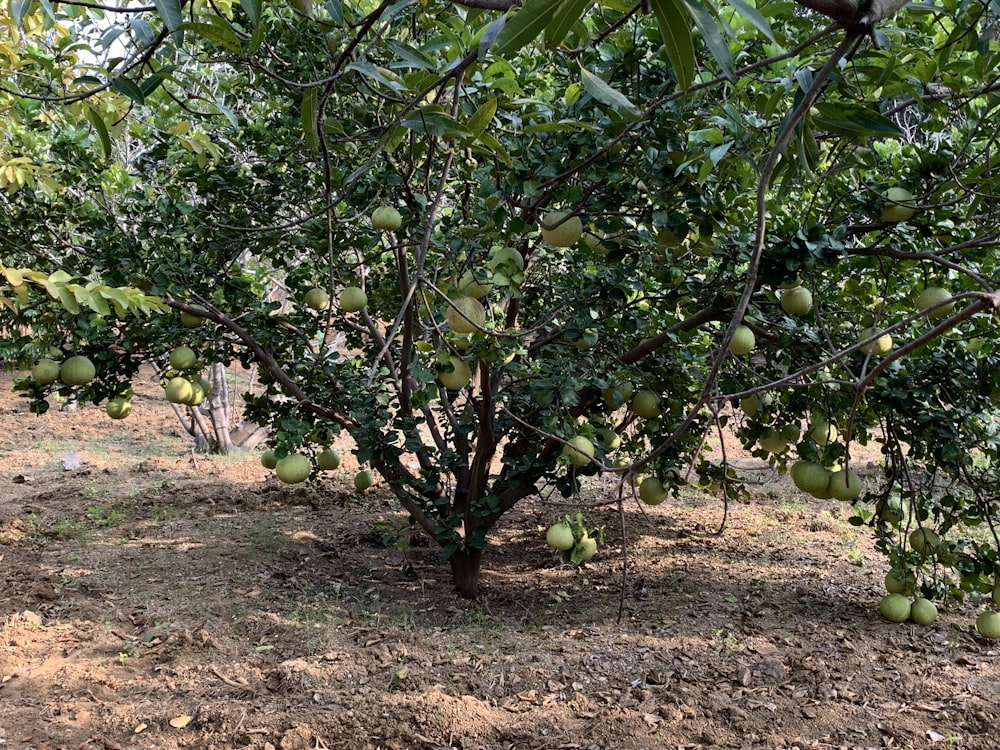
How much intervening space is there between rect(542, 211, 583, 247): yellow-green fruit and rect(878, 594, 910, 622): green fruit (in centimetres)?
245

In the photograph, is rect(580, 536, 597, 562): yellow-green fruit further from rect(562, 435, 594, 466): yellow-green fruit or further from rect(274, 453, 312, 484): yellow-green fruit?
rect(274, 453, 312, 484): yellow-green fruit

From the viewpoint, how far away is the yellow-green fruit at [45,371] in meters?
3.37

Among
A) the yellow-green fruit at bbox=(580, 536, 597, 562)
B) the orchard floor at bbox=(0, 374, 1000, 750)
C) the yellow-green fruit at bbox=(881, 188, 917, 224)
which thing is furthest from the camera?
the yellow-green fruit at bbox=(580, 536, 597, 562)

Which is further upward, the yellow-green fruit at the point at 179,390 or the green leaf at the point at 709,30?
the green leaf at the point at 709,30

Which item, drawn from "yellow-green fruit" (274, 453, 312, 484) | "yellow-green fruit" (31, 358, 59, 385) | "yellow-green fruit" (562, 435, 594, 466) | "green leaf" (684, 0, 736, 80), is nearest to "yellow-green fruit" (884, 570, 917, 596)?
"yellow-green fruit" (562, 435, 594, 466)

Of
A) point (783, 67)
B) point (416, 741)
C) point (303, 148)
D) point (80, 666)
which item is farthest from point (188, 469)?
point (783, 67)

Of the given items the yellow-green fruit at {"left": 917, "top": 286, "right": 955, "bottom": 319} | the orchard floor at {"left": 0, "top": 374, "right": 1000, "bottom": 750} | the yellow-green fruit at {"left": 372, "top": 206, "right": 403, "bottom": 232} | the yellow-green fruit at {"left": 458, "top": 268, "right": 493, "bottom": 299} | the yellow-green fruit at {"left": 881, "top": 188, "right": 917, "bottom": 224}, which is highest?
the yellow-green fruit at {"left": 881, "top": 188, "right": 917, "bottom": 224}

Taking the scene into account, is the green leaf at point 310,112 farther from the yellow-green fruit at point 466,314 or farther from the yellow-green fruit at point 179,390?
the yellow-green fruit at point 179,390

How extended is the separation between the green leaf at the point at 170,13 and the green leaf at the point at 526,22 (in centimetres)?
60

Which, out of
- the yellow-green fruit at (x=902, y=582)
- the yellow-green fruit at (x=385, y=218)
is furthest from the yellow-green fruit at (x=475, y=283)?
the yellow-green fruit at (x=902, y=582)

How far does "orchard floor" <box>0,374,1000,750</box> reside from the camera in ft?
9.21

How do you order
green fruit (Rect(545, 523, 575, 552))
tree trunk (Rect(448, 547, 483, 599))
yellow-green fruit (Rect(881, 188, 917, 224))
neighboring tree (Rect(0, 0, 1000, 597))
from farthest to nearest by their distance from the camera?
tree trunk (Rect(448, 547, 483, 599)) < green fruit (Rect(545, 523, 575, 552)) < yellow-green fruit (Rect(881, 188, 917, 224)) < neighboring tree (Rect(0, 0, 1000, 597))

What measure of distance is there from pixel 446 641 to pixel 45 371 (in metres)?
2.17

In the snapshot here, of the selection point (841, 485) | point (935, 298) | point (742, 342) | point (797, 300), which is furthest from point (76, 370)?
point (935, 298)
